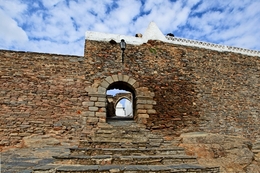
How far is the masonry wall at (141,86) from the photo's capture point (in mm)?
5695

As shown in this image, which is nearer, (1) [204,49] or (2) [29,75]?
(2) [29,75]

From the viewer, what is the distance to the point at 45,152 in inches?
178

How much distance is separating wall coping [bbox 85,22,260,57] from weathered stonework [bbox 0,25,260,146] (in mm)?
188

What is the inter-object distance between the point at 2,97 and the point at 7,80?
57cm

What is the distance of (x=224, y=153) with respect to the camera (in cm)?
482

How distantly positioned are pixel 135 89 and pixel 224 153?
3308 millimetres

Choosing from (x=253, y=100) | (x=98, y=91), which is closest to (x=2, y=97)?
(x=98, y=91)

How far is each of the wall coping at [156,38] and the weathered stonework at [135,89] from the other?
0.19 m

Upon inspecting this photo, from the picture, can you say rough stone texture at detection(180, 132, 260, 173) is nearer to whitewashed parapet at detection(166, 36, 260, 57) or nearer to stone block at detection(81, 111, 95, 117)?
stone block at detection(81, 111, 95, 117)

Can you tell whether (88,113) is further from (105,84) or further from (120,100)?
(120,100)

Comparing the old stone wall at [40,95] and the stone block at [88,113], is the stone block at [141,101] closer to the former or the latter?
the stone block at [88,113]

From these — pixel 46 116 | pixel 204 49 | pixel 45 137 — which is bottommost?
pixel 45 137

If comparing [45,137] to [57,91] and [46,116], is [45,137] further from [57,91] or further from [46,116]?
[57,91]

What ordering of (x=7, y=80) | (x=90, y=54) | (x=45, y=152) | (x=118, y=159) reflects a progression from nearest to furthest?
1. (x=118, y=159)
2. (x=45, y=152)
3. (x=7, y=80)
4. (x=90, y=54)
